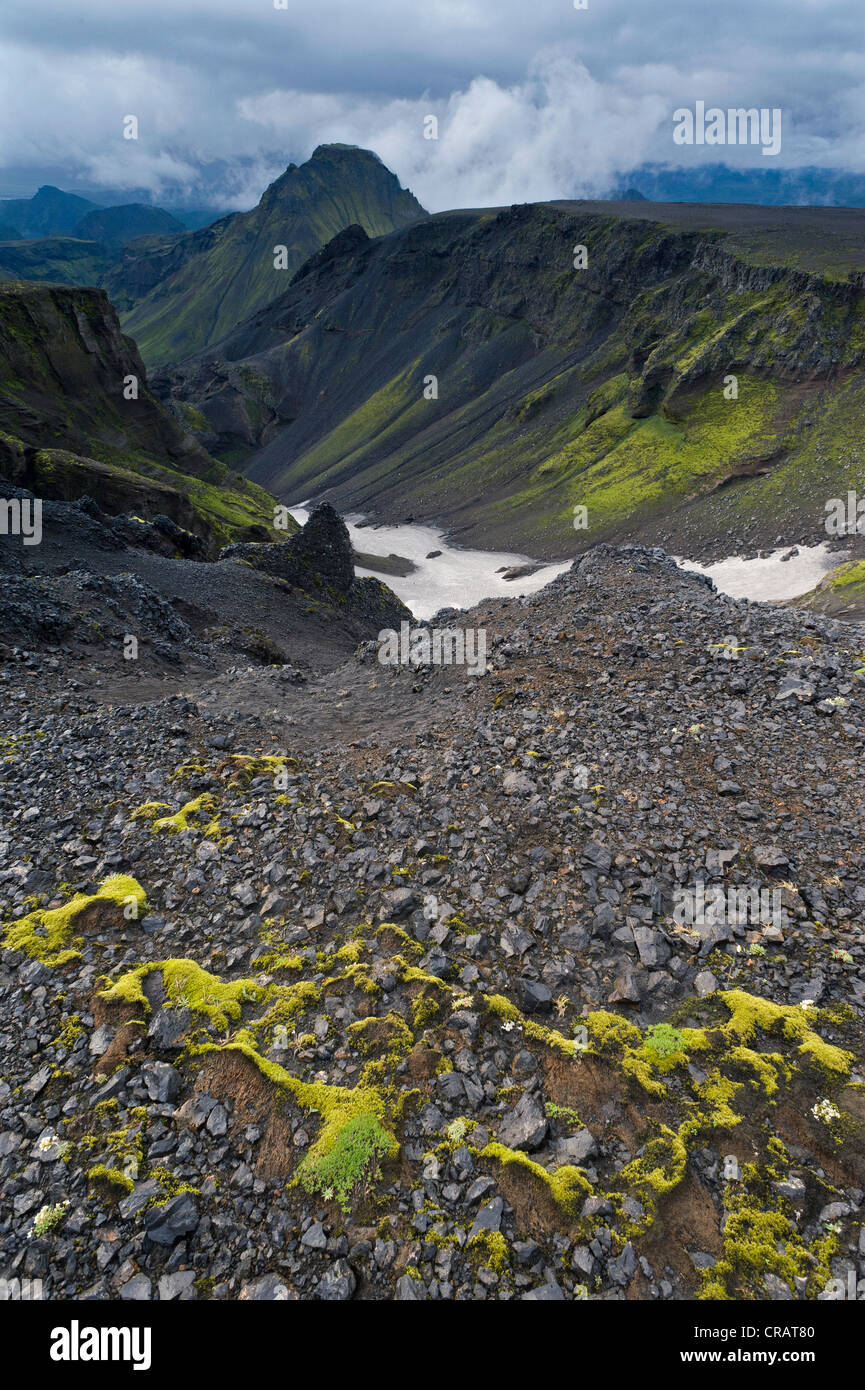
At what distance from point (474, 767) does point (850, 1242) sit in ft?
35.2

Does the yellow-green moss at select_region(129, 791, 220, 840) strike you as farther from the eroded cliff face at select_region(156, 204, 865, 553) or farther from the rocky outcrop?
the eroded cliff face at select_region(156, 204, 865, 553)

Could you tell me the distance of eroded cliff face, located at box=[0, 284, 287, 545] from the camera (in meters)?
82.6

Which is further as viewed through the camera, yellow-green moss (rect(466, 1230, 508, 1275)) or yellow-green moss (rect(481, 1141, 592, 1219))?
yellow-green moss (rect(481, 1141, 592, 1219))

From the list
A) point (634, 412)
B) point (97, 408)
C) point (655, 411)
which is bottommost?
point (97, 408)

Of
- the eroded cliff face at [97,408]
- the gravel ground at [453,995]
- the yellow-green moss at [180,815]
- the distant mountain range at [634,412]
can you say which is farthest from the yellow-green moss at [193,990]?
the eroded cliff face at [97,408]

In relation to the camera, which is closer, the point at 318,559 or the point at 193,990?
the point at 193,990

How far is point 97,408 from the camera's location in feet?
349

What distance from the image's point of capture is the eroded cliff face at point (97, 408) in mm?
82562

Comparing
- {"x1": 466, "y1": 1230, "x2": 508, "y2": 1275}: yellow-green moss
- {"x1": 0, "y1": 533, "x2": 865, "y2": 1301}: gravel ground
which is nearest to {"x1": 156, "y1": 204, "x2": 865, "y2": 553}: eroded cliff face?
{"x1": 0, "y1": 533, "x2": 865, "y2": 1301}: gravel ground

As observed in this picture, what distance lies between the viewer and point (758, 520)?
100500 millimetres

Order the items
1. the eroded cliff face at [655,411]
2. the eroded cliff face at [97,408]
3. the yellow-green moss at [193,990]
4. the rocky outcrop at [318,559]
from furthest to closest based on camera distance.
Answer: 1. the eroded cliff face at [655,411]
2. the eroded cliff face at [97,408]
3. the rocky outcrop at [318,559]
4. the yellow-green moss at [193,990]

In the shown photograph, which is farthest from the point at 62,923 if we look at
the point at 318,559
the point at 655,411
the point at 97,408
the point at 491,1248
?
the point at 655,411

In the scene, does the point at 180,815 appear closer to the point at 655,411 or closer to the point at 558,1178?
the point at 558,1178

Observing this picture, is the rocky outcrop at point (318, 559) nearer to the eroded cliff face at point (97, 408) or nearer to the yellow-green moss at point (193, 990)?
the eroded cliff face at point (97, 408)
